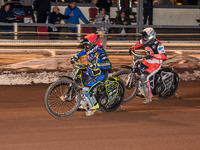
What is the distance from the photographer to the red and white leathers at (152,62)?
9234 millimetres

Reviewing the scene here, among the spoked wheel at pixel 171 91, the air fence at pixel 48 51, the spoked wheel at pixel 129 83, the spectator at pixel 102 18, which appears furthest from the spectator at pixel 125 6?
the spoked wheel at pixel 129 83

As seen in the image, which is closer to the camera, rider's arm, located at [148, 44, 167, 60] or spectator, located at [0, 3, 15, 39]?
rider's arm, located at [148, 44, 167, 60]

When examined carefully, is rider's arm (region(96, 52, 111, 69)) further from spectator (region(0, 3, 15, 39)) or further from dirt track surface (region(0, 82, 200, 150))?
spectator (region(0, 3, 15, 39))

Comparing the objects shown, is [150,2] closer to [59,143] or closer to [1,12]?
[1,12]

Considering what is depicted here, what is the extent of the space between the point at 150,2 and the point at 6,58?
21.0ft

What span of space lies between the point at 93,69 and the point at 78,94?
1.81 feet

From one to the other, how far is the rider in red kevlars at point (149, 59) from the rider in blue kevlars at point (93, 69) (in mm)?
1423

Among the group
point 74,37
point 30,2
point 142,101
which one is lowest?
point 142,101

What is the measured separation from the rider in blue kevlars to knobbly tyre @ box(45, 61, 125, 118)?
100mm

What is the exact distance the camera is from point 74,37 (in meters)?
13.4

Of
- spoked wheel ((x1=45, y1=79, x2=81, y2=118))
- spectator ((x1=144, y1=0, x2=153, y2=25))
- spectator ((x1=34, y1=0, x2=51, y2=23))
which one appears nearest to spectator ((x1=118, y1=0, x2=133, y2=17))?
spectator ((x1=144, y1=0, x2=153, y2=25))

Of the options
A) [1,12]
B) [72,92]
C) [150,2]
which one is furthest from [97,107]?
[150,2]

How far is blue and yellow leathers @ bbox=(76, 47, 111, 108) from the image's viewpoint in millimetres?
7887

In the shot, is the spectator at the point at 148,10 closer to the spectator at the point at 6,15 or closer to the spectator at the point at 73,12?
the spectator at the point at 73,12
